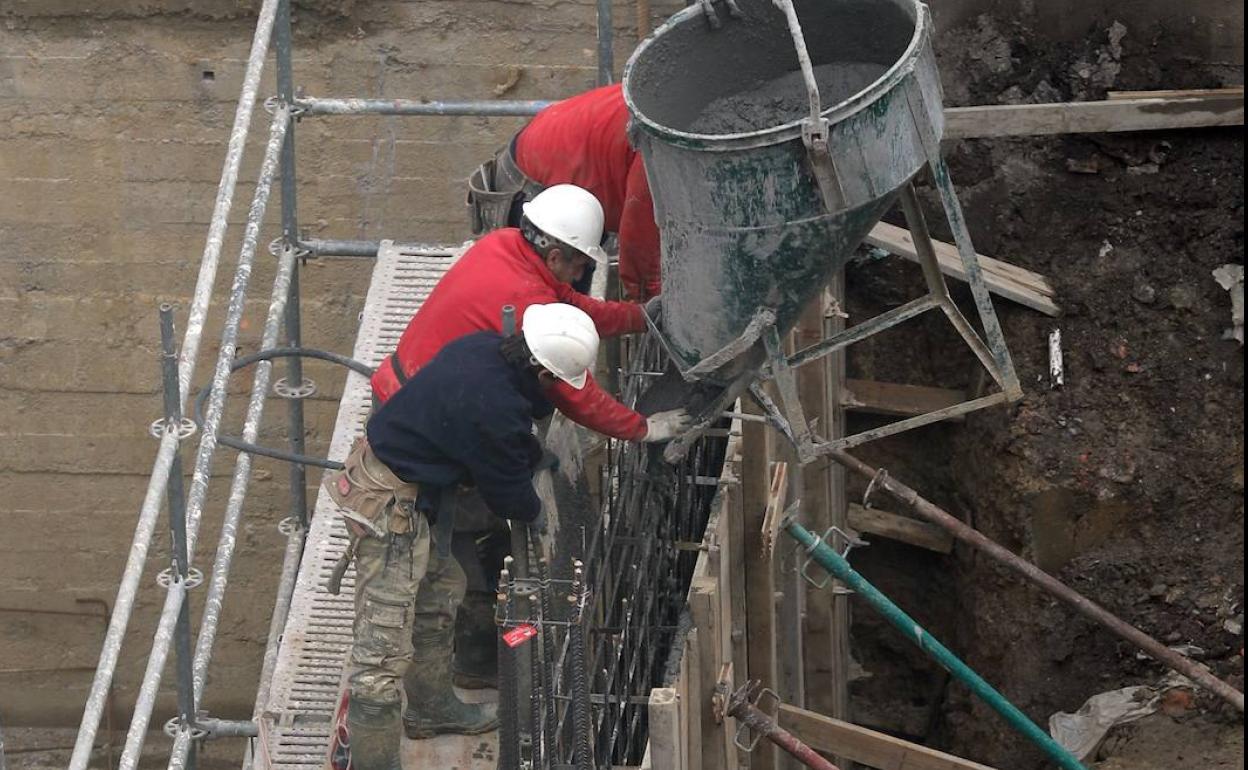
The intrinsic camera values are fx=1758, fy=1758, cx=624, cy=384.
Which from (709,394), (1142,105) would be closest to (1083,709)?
(1142,105)

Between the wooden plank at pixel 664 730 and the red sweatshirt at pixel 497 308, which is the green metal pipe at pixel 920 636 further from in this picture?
the wooden plank at pixel 664 730

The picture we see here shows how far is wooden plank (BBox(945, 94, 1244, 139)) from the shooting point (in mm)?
7941

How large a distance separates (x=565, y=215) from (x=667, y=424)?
713mm

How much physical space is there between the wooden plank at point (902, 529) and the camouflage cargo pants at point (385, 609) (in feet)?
13.5

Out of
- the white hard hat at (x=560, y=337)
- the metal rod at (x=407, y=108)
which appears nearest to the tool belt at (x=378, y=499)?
the white hard hat at (x=560, y=337)

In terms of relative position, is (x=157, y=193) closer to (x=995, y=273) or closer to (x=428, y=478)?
(x=428, y=478)

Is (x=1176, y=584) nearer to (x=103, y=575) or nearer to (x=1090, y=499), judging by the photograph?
(x=1090, y=499)

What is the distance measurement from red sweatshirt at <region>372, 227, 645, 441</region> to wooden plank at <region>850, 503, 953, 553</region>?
149 inches

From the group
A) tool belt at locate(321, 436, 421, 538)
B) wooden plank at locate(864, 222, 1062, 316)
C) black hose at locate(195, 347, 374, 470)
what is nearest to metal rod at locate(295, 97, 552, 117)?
black hose at locate(195, 347, 374, 470)

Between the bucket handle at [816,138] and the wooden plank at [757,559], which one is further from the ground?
the bucket handle at [816,138]

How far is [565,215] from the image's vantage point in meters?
5.35

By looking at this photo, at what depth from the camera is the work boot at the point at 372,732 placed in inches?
206

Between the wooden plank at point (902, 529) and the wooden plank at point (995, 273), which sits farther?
the wooden plank at point (902, 529)

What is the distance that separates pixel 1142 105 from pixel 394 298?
12.2 feet
